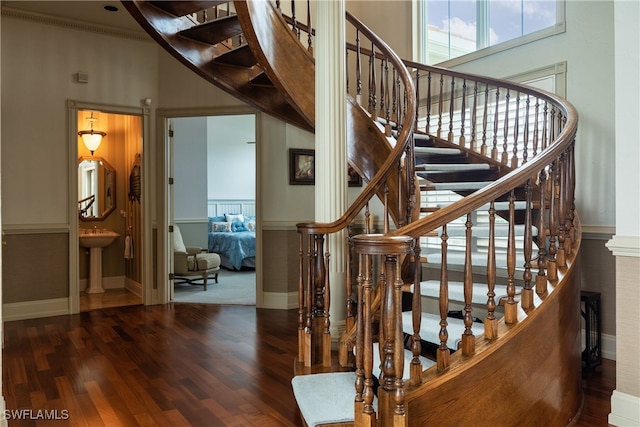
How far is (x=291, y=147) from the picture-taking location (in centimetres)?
555

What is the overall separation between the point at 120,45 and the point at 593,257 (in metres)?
5.20

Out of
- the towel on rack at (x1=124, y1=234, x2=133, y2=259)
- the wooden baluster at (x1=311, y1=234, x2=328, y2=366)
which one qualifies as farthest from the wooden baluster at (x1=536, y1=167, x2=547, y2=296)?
the towel on rack at (x1=124, y1=234, x2=133, y2=259)

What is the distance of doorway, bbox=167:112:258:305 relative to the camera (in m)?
6.20

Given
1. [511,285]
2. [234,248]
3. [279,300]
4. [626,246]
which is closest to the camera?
[511,285]

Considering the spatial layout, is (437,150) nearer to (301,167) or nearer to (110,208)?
(301,167)

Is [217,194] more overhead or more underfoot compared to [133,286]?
more overhead

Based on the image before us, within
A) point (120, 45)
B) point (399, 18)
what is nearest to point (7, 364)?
point (120, 45)

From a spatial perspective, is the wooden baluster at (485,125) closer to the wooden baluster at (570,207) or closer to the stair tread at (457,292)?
the wooden baluster at (570,207)

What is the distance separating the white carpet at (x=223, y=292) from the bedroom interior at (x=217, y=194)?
0.5 inches

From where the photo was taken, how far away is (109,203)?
6.80 m

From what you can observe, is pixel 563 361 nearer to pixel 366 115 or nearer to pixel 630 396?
pixel 630 396

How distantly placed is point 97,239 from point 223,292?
1.72 meters

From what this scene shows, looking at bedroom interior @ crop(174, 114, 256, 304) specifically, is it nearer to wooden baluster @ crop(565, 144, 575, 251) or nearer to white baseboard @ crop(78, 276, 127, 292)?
white baseboard @ crop(78, 276, 127, 292)

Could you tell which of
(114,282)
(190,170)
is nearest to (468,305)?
(114,282)
